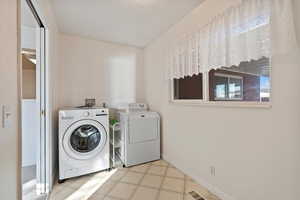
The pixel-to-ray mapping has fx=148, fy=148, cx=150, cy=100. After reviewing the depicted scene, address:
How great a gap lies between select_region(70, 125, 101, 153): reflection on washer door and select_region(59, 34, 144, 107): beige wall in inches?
32.2

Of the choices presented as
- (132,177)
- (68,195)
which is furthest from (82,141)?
(132,177)

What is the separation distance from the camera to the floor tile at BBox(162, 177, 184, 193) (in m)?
1.87

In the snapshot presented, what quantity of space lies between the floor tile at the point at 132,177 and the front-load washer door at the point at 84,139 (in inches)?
21.9

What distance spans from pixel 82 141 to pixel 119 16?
1.93m

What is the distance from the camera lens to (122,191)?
1829 mm

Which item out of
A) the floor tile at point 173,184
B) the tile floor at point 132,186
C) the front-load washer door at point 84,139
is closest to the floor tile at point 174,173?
the tile floor at point 132,186

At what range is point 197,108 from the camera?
199 cm

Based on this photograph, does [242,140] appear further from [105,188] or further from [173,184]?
[105,188]

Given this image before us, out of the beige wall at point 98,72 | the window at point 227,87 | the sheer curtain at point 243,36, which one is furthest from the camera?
the beige wall at point 98,72

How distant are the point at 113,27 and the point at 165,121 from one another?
73.2 inches

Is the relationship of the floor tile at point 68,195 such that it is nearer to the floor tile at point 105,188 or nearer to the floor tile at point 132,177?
the floor tile at point 105,188

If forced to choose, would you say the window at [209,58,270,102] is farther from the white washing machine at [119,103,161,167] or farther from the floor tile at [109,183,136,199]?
the floor tile at [109,183,136,199]

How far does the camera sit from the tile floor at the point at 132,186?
1.74m
